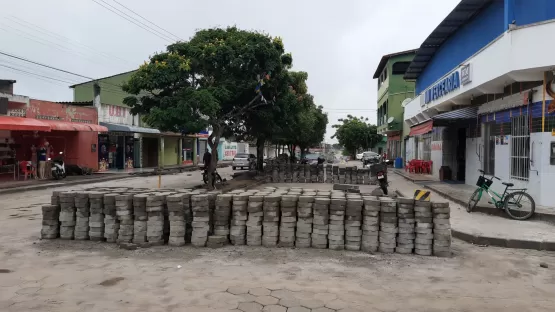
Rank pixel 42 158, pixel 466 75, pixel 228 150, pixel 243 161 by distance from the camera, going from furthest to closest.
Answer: pixel 228 150 < pixel 243 161 < pixel 42 158 < pixel 466 75

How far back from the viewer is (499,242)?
693 cm

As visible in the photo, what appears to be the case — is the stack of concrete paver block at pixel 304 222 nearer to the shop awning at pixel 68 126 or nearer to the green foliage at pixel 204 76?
the green foliage at pixel 204 76

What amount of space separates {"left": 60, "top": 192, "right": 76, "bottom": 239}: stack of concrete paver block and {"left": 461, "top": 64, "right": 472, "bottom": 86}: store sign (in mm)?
11874

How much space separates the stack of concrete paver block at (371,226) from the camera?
6.18 metres

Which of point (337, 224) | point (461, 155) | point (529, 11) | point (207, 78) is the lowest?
point (337, 224)

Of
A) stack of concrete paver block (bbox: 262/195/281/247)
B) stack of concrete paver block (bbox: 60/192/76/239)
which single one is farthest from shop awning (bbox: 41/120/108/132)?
stack of concrete paver block (bbox: 262/195/281/247)

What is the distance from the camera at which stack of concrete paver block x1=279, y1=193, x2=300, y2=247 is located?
639cm

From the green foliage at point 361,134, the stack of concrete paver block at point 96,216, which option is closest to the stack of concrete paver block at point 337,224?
the stack of concrete paver block at point 96,216

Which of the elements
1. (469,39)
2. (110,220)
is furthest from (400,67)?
(110,220)

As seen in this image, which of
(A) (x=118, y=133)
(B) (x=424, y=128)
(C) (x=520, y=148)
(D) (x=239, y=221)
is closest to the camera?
(D) (x=239, y=221)

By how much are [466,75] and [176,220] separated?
10.9m

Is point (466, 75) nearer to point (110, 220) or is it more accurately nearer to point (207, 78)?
point (207, 78)

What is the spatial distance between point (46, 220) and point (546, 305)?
757cm

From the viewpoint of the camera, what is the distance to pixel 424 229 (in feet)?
19.8
